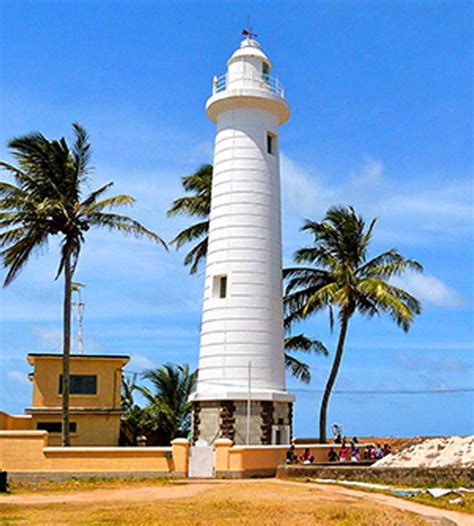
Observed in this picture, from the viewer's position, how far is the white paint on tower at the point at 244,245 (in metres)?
30.2

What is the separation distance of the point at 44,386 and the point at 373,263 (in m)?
15.9

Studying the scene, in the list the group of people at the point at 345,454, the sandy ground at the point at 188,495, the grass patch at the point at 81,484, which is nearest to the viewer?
the sandy ground at the point at 188,495

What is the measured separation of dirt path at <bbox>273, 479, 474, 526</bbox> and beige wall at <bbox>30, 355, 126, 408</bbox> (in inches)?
518

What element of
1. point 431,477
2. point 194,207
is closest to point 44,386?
point 194,207

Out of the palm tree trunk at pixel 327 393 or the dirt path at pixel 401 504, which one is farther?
the palm tree trunk at pixel 327 393

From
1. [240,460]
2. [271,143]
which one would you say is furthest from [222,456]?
[271,143]

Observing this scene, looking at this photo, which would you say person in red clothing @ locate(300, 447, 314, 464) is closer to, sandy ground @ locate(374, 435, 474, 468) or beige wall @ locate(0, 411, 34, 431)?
sandy ground @ locate(374, 435, 474, 468)

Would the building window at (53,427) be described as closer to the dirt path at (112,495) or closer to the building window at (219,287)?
the building window at (219,287)

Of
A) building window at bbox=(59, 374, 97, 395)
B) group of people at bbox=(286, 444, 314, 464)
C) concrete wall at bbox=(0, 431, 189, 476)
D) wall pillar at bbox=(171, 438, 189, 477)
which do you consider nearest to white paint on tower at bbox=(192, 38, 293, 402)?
group of people at bbox=(286, 444, 314, 464)

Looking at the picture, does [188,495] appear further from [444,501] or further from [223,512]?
[444,501]

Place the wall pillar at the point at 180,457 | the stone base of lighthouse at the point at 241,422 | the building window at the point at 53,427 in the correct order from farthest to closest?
the building window at the point at 53,427
the stone base of lighthouse at the point at 241,422
the wall pillar at the point at 180,457

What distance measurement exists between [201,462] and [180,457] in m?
0.74

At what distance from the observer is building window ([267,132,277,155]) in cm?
3278

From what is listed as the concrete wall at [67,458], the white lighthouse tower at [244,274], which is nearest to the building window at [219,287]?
the white lighthouse tower at [244,274]
